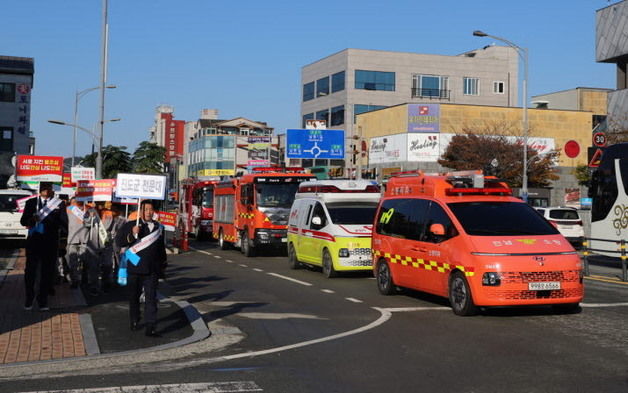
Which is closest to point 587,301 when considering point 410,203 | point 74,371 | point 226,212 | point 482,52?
point 410,203

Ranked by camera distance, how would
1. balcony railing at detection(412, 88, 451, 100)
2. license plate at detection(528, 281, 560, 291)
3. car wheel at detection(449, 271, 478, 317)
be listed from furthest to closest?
1. balcony railing at detection(412, 88, 451, 100)
2. car wheel at detection(449, 271, 478, 317)
3. license plate at detection(528, 281, 560, 291)

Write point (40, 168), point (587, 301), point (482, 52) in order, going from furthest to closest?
point (482, 52) < point (40, 168) < point (587, 301)

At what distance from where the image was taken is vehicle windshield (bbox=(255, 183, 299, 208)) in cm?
2784

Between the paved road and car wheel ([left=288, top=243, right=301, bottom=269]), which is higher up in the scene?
car wheel ([left=288, top=243, right=301, bottom=269])

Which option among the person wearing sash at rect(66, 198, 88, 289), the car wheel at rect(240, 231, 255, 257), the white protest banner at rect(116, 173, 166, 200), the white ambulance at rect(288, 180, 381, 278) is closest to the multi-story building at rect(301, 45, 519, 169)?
the car wheel at rect(240, 231, 255, 257)

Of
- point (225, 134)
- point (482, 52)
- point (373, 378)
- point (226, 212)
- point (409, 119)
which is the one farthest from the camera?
point (225, 134)

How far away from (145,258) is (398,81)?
69581 mm

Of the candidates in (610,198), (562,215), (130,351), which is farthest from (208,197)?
(130,351)

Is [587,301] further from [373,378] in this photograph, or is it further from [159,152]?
[159,152]

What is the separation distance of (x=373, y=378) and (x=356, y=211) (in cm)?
1224

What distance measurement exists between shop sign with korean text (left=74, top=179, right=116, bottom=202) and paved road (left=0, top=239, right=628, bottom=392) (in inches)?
178

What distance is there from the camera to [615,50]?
47438 mm

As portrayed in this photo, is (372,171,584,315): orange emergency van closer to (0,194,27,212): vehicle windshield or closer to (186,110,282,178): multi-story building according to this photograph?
(0,194,27,212): vehicle windshield

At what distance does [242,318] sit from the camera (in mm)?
12297
